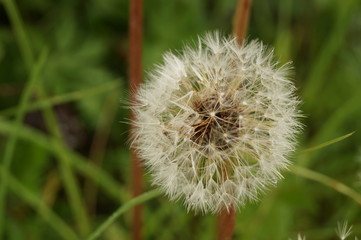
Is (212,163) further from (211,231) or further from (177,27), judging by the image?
(177,27)

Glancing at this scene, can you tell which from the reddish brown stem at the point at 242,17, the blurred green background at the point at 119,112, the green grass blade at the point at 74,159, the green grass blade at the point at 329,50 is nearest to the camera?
the reddish brown stem at the point at 242,17

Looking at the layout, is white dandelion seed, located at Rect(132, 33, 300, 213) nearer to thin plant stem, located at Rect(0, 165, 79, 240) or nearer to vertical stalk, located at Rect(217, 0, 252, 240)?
vertical stalk, located at Rect(217, 0, 252, 240)

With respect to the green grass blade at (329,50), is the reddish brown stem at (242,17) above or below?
below

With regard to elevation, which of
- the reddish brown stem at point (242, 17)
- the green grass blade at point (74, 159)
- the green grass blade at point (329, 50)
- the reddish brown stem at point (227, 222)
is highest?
the green grass blade at point (329, 50)

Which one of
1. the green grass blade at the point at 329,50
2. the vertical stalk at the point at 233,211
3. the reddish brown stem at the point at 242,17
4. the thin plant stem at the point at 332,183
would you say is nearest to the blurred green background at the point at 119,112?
the green grass blade at the point at 329,50

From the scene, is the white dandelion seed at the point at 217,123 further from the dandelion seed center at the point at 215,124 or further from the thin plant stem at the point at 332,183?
the thin plant stem at the point at 332,183

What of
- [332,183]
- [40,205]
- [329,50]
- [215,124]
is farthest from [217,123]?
[329,50]

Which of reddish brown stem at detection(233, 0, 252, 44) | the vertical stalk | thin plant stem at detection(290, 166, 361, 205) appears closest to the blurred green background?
thin plant stem at detection(290, 166, 361, 205)

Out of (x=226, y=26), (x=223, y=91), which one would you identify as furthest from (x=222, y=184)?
(x=226, y=26)
